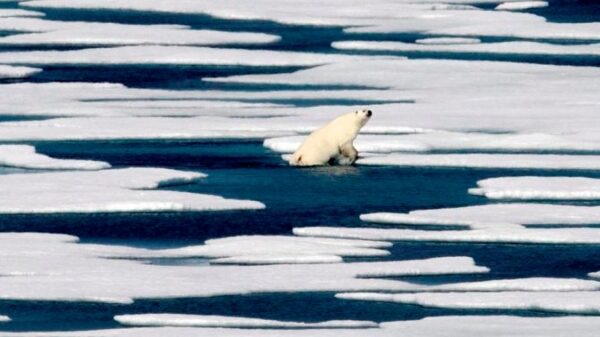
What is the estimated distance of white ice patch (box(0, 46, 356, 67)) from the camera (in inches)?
651

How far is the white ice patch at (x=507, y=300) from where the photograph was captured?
24.7ft

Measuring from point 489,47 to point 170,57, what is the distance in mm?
2720

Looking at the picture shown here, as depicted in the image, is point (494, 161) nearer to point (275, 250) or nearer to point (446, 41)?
point (275, 250)

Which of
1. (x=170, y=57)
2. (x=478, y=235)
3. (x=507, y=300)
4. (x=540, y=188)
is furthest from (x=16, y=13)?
(x=507, y=300)

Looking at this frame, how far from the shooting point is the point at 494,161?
1127 cm

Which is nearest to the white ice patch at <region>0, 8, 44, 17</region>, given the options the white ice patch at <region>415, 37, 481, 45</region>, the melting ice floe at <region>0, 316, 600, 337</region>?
the white ice patch at <region>415, 37, 481, 45</region>

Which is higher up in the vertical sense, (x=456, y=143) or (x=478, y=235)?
(x=478, y=235)

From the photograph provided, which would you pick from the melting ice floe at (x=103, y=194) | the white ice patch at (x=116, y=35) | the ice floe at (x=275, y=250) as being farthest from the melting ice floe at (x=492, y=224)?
the white ice patch at (x=116, y=35)

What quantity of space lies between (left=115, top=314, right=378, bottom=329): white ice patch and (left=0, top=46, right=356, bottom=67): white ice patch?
901 centimetres

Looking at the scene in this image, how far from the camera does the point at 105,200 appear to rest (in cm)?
991

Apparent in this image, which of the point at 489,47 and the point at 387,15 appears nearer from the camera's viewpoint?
the point at 489,47

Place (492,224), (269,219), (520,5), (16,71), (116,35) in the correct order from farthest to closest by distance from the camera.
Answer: (520,5), (116,35), (16,71), (269,219), (492,224)

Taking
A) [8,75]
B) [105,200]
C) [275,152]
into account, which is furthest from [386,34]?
[105,200]

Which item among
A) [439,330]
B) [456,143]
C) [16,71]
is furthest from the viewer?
[16,71]
